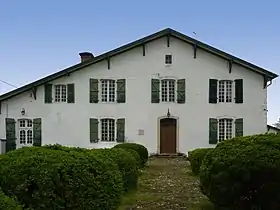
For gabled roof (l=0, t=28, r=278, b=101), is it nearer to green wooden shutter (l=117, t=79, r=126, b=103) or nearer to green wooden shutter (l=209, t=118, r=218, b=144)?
green wooden shutter (l=117, t=79, r=126, b=103)

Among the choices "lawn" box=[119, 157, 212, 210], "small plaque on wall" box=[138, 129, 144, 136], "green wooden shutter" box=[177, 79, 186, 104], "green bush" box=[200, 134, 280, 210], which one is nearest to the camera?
"green bush" box=[200, 134, 280, 210]

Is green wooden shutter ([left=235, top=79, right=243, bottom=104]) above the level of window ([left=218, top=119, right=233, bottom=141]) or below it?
above

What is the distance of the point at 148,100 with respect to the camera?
27.5 metres

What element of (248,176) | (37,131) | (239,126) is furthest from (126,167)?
(37,131)

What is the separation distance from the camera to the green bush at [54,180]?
5.88 metres

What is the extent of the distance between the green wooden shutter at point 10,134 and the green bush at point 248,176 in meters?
21.2

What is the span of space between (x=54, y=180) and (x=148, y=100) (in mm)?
21650

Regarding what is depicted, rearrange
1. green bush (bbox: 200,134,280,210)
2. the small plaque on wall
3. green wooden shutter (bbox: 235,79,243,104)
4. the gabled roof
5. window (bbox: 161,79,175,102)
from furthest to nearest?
the small plaque on wall
window (bbox: 161,79,175,102)
green wooden shutter (bbox: 235,79,243,104)
the gabled roof
green bush (bbox: 200,134,280,210)

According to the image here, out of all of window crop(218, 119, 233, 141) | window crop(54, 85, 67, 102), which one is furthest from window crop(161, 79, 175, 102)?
window crop(54, 85, 67, 102)

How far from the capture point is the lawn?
10539mm

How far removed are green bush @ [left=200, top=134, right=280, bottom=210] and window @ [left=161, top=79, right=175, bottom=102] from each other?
19.2m

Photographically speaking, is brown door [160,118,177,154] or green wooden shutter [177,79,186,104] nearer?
green wooden shutter [177,79,186,104]

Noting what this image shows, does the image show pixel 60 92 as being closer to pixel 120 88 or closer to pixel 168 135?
pixel 120 88

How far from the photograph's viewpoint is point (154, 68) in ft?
90.2
